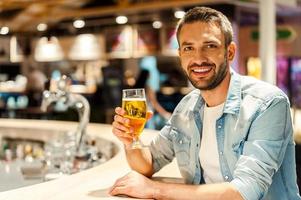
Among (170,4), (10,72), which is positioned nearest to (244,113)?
(170,4)

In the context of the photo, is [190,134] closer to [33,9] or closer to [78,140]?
[78,140]

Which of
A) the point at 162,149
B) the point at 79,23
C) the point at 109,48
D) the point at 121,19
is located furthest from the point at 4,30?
the point at 162,149

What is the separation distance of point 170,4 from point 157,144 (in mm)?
6519

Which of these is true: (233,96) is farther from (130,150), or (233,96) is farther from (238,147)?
(130,150)

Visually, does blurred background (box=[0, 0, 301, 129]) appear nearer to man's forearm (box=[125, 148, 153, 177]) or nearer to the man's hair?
man's forearm (box=[125, 148, 153, 177])

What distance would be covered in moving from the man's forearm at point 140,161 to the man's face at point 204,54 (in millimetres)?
387

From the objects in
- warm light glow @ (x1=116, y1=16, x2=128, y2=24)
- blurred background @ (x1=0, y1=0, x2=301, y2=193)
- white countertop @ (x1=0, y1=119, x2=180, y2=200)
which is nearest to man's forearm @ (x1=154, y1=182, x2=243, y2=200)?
white countertop @ (x1=0, y1=119, x2=180, y2=200)

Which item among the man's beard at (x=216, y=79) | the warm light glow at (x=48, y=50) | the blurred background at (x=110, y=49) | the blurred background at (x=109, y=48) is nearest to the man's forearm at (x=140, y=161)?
the man's beard at (x=216, y=79)

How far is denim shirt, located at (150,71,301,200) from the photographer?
1.71 m

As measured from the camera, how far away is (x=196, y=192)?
5.51ft

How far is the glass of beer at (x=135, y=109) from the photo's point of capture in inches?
73.1

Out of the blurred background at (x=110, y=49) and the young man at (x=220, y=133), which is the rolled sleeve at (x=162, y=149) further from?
the blurred background at (x=110, y=49)

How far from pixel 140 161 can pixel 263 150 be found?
527 mm

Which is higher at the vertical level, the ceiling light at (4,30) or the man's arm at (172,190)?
the ceiling light at (4,30)
